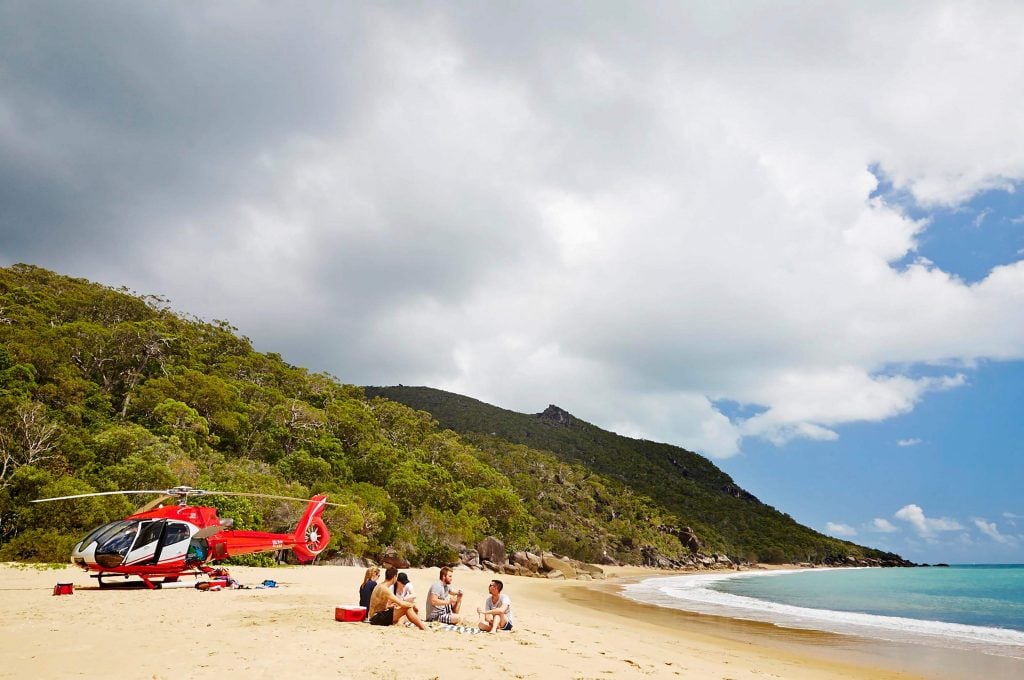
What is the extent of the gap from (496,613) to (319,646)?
3.62 m

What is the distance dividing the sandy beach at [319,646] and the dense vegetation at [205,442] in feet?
35.5

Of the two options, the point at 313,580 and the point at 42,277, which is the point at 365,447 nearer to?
the point at 313,580

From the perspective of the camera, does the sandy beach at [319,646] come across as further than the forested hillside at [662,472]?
No

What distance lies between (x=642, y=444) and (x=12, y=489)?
143120 millimetres

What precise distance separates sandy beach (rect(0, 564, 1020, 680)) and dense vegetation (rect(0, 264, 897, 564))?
35.5 feet

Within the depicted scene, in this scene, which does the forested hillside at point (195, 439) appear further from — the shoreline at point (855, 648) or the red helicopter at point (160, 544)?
the shoreline at point (855, 648)

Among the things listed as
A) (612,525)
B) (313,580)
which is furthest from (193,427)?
(612,525)

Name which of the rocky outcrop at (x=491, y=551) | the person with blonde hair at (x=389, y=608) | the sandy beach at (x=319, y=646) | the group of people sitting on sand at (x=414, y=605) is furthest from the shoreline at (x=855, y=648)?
the rocky outcrop at (x=491, y=551)

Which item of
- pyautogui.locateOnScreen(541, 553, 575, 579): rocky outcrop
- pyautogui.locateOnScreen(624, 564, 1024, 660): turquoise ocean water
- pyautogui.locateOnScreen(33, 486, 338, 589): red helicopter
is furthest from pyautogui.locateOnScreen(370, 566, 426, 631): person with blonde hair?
pyautogui.locateOnScreen(541, 553, 575, 579): rocky outcrop

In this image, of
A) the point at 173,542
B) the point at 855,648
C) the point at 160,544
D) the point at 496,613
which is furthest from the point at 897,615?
the point at 160,544

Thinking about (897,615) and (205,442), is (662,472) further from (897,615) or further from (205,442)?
(205,442)

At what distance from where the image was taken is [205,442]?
39.8m

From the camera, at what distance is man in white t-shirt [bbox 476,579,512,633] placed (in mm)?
10977

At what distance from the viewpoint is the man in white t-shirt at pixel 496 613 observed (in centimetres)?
1098
